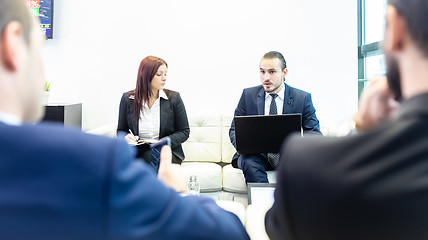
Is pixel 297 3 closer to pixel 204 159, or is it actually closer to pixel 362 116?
pixel 204 159

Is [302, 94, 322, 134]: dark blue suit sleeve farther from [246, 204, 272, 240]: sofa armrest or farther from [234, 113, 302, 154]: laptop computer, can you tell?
[246, 204, 272, 240]: sofa armrest

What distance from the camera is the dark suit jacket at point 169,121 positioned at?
3.19 meters

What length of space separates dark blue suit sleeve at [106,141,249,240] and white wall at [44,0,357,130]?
11.1 ft

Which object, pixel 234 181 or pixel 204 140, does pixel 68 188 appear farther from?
pixel 204 140

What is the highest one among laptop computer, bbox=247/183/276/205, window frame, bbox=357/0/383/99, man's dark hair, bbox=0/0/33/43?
window frame, bbox=357/0/383/99

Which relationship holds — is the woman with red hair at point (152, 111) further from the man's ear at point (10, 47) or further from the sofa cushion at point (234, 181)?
the man's ear at point (10, 47)

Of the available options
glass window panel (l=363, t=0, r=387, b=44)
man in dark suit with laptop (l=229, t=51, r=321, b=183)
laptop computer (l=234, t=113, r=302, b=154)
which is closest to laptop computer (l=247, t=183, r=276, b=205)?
laptop computer (l=234, t=113, r=302, b=154)

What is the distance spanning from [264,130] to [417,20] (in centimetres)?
200

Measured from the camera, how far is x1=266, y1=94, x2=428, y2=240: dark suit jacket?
52 cm

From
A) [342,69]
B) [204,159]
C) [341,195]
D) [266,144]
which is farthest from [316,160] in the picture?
[342,69]

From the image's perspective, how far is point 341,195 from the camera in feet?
1.79

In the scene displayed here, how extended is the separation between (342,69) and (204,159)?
1995 mm

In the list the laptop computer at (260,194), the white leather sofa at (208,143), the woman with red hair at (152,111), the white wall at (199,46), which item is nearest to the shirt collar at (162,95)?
the woman with red hair at (152,111)

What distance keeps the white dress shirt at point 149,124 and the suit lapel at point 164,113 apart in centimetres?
4
